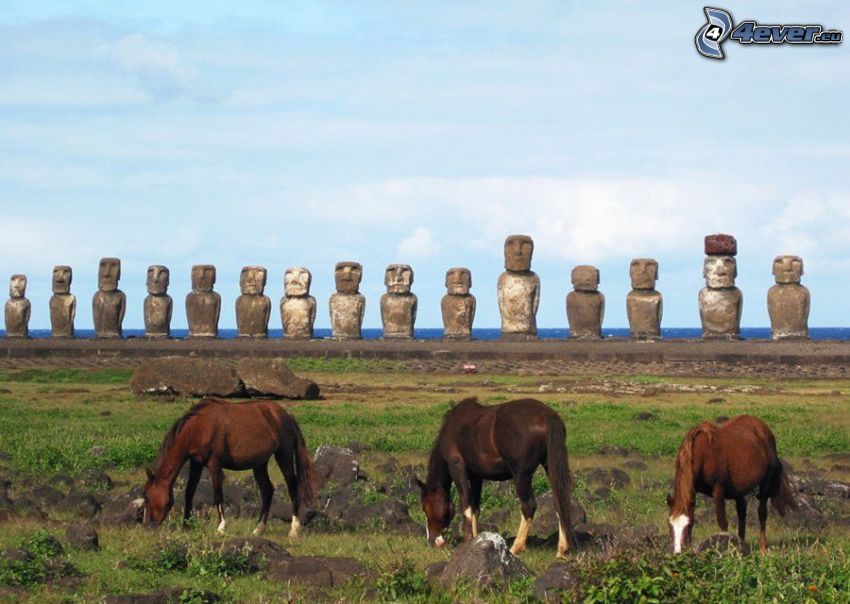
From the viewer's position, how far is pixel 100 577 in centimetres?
967

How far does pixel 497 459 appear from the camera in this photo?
11242 millimetres

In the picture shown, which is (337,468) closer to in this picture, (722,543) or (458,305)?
(722,543)

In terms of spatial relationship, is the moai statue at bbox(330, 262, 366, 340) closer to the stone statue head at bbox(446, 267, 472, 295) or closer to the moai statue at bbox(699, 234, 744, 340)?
the stone statue head at bbox(446, 267, 472, 295)

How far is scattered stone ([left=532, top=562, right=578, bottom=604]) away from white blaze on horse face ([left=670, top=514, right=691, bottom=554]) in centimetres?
133

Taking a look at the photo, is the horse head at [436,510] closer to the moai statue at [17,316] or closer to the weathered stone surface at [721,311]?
the weathered stone surface at [721,311]

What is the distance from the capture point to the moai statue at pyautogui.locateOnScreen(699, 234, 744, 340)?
116 feet

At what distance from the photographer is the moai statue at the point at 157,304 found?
42219mm

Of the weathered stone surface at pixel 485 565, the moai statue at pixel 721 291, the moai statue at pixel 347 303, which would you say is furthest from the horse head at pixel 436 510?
the moai statue at pixel 347 303

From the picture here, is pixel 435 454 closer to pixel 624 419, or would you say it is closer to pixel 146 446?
pixel 146 446

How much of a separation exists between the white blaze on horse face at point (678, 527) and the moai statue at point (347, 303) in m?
29.3

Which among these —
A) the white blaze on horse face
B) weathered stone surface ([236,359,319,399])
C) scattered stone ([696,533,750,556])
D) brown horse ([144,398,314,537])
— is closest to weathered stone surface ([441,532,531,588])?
the white blaze on horse face

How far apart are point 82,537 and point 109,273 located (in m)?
33.1


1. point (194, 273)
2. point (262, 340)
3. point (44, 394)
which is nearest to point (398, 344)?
point (262, 340)

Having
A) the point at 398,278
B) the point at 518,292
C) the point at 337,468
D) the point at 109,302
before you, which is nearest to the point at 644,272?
the point at 518,292
